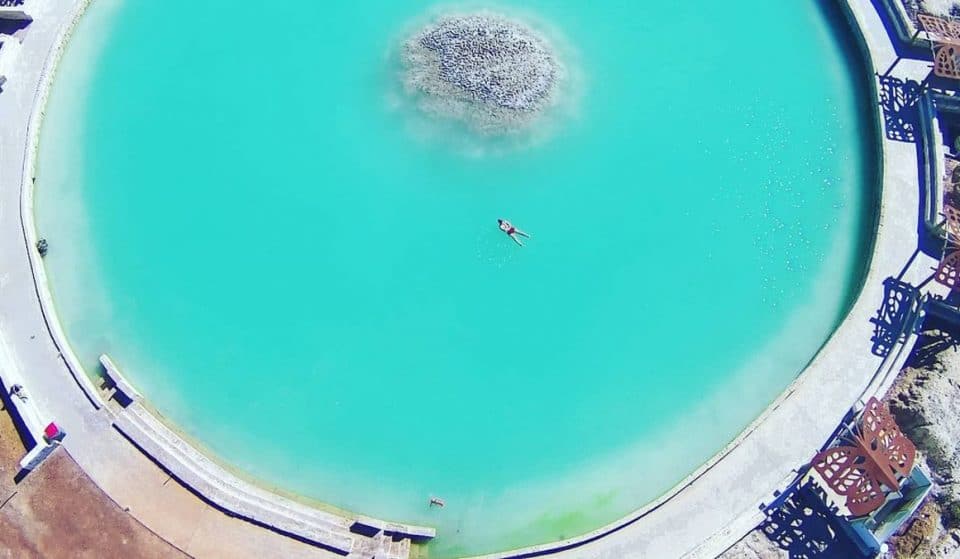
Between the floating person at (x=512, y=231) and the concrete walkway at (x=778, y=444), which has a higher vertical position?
the floating person at (x=512, y=231)

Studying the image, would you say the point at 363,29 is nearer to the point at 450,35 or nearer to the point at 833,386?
the point at 450,35

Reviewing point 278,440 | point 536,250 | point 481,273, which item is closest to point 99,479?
point 278,440

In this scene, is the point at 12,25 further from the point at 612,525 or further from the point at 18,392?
the point at 612,525

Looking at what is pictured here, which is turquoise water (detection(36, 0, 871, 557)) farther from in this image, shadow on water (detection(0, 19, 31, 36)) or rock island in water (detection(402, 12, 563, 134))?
shadow on water (detection(0, 19, 31, 36))

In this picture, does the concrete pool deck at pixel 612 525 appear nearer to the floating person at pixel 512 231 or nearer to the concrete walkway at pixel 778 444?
the concrete walkway at pixel 778 444

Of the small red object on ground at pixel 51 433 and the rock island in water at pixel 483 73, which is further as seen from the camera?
the rock island in water at pixel 483 73

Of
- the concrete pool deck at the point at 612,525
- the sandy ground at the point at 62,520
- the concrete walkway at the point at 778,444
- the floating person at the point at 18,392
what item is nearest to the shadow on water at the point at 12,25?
the concrete pool deck at the point at 612,525

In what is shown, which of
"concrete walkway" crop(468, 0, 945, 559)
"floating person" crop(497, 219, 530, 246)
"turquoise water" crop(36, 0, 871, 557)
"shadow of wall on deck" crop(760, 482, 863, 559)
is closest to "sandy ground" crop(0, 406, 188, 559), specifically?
"turquoise water" crop(36, 0, 871, 557)

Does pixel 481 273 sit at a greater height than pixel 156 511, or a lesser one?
greater
